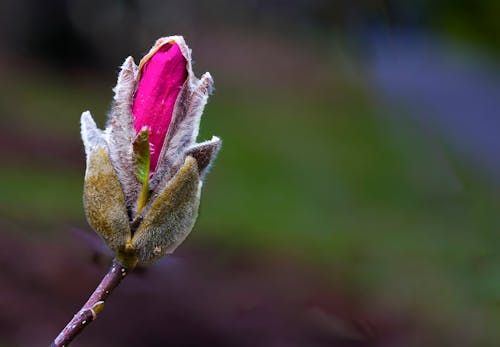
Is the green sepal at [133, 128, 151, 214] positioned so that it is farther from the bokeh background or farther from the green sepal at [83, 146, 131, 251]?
the bokeh background

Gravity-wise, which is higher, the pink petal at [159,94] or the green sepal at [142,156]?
the pink petal at [159,94]

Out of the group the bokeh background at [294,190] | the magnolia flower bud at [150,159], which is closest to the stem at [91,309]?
the magnolia flower bud at [150,159]

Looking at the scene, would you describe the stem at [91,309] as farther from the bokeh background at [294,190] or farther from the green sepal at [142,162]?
the bokeh background at [294,190]

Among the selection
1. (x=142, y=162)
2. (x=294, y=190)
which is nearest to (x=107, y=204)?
(x=142, y=162)

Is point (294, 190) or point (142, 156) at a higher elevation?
point (142, 156)

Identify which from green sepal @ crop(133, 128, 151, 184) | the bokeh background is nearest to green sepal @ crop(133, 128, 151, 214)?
green sepal @ crop(133, 128, 151, 184)

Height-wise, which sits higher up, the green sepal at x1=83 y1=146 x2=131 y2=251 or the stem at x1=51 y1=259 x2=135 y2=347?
the green sepal at x1=83 y1=146 x2=131 y2=251

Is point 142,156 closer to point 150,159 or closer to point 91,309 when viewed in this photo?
point 150,159
